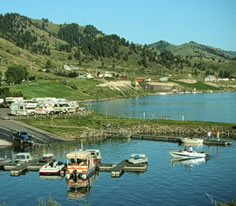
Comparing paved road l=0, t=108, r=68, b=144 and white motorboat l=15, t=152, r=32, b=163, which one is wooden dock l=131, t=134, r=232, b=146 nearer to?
paved road l=0, t=108, r=68, b=144

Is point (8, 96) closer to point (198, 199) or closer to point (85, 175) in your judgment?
point (85, 175)

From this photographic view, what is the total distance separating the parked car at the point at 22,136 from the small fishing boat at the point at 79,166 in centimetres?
2851

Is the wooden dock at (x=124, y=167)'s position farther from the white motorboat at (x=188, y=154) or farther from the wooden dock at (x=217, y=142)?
the wooden dock at (x=217, y=142)

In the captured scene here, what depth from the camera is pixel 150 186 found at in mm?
54656

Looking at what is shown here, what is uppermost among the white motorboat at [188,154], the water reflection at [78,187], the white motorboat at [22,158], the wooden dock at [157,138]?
the wooden dock at [157,138]

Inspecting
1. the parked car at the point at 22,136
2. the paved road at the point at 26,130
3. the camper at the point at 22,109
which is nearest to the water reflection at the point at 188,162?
the paved road at the point at 26,130

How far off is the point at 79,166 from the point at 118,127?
163 feet

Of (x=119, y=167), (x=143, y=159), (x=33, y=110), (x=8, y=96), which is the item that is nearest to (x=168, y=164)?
(x=143, y=159)

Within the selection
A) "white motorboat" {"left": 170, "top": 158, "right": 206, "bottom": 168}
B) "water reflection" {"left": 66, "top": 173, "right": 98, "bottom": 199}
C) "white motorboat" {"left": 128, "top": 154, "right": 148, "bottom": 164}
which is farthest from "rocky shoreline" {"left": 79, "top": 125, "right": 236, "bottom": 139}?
"water reflection" {"left": 66, "top": 173, "right": 98, "bottom": 199}

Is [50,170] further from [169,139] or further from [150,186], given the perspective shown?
[169,139]

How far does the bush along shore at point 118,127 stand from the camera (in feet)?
314

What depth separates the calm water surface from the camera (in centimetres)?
4897

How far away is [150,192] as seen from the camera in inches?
2042

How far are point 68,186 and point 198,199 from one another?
17.6 metres
